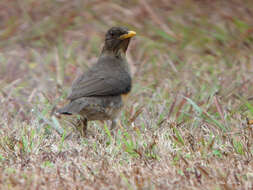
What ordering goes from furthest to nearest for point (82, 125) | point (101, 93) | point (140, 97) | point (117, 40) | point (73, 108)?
point (140, 97)
point (117, 40)
point (101, 93)
point (82, 125)
point (73, 108)

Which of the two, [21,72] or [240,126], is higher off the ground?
[240,126]

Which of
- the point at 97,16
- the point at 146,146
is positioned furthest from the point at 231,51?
the point at 146,146

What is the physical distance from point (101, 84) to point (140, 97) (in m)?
1.06

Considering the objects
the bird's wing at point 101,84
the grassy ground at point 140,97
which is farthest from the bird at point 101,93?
the grassy ground at point 140,97

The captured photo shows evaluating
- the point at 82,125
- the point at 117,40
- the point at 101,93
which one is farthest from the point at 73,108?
the point at 117,40

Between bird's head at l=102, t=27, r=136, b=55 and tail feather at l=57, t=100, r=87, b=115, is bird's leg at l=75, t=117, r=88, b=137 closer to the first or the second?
tail feather at l=57, t=100, r=87, b=115

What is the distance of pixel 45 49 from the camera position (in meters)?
8.84

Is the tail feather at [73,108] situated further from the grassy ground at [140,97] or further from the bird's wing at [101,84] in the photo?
the grassy ground at [140,97]

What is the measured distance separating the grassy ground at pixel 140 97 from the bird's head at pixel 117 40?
71 cm

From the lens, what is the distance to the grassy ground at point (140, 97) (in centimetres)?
338

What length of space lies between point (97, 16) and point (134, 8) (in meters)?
0.76

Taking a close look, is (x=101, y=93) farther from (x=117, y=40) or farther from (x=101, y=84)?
(x=117, y=40)

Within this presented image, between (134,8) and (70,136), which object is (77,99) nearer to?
(70,136)

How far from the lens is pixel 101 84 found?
538 centimetres
